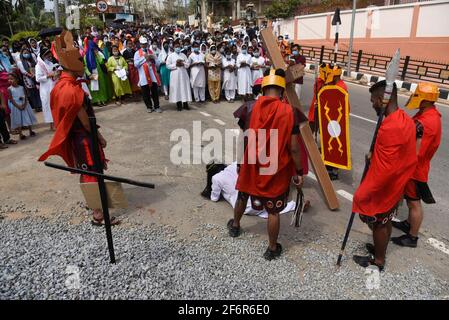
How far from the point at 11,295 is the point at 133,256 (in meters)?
0.96

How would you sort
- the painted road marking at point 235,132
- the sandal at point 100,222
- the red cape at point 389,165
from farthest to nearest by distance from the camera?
1. the painted road marking at point 235,132
2. the sandal at point 100,222
3. the red cape at point 389,165

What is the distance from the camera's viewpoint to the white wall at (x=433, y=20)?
47.7 feet

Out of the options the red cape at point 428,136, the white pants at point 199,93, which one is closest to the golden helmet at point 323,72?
the red cape at point 428,136

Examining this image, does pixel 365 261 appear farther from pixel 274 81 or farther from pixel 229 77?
pixel 229 77

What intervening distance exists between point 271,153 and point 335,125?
185 centimetres

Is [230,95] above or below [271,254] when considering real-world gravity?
above

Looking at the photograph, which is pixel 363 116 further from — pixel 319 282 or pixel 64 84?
pixel 64 84

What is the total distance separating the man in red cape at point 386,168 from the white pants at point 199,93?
741 centimetres

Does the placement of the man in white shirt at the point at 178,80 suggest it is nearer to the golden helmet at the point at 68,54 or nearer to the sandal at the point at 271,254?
the golden helmet at the point at 68,54

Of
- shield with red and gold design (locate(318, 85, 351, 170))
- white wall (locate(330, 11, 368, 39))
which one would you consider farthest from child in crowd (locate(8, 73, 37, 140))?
white wall (locate(330, 11, 368, 39))

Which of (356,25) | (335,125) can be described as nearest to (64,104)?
(335,125)

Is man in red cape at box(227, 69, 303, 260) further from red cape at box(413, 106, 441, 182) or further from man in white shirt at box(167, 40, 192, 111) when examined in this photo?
man in white shirt at box(167, 40, 192, 111)

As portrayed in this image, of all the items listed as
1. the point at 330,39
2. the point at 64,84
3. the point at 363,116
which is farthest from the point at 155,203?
the point at 330,39

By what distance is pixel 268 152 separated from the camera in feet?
9.76
